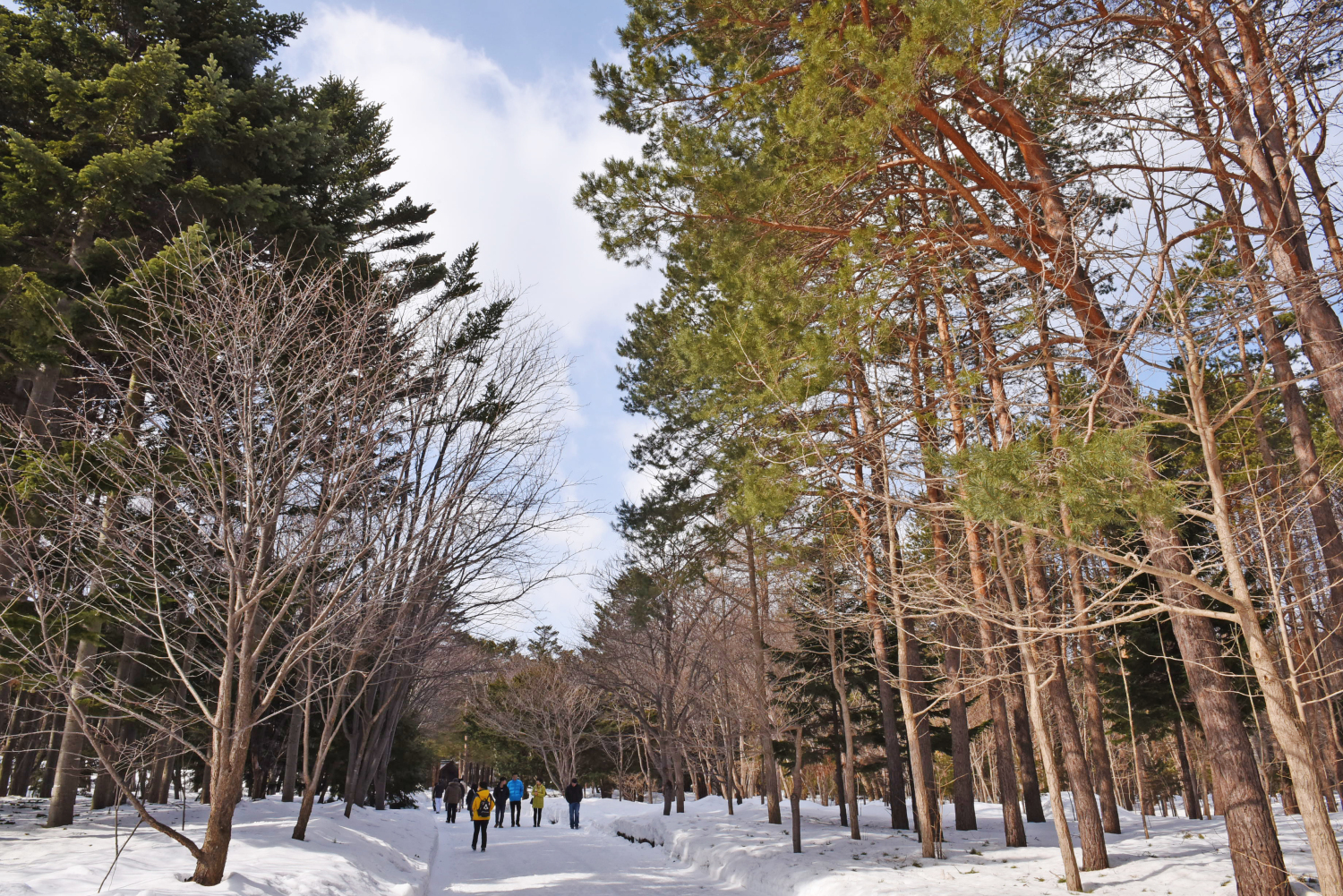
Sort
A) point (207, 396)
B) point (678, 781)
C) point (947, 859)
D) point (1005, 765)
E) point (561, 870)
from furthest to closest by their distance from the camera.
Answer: point (678, 781)
point (1005, 765)
point (561, 870)
point (947, 859)
point (207, 396)

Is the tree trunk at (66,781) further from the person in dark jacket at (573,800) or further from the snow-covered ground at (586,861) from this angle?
→ the person in dark jacket at (573,800)

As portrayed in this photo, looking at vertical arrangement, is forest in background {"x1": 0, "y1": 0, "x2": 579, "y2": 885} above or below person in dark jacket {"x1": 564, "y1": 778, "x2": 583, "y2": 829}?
above

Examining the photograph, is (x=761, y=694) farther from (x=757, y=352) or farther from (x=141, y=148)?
(x=141, y=148)

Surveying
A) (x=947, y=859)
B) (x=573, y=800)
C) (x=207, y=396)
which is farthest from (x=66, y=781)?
(x=573, y=800)

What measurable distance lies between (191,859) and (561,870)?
5.86m

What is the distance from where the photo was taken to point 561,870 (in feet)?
38.6

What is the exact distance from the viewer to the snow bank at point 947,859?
8672 millimetres

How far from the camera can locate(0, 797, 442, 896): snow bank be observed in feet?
20.4

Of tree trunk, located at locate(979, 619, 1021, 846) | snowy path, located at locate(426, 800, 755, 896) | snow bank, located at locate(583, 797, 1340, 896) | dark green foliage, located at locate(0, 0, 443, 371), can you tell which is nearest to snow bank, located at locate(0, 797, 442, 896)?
snowy path, located at locate(426, 800, 755, 896)

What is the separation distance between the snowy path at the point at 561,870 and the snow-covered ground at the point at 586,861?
46 mm

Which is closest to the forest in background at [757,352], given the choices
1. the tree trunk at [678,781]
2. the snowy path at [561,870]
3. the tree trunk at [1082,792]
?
the tree trunk at [1082,792]

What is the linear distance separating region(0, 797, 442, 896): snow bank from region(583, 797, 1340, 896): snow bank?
4.77 meters

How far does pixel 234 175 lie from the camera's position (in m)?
11.0

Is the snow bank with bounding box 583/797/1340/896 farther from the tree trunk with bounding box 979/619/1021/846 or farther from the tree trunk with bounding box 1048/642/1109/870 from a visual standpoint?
the tree trunk with bounding box 979/619/1021/846
